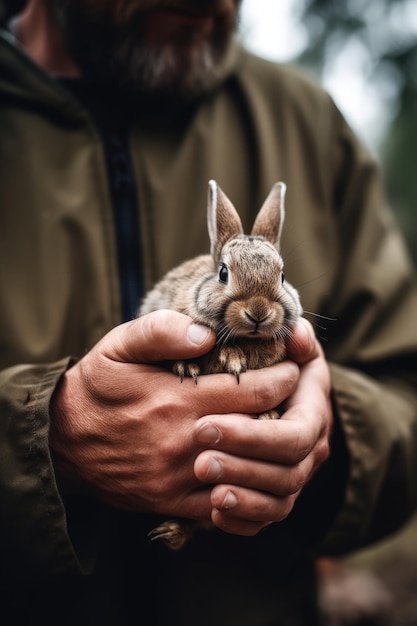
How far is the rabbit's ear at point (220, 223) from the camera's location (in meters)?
2.24

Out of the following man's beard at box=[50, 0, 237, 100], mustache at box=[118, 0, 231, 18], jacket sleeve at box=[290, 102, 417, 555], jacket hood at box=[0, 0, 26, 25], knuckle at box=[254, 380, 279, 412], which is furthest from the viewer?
jacket hood at box=[0, 0, 26, 25]

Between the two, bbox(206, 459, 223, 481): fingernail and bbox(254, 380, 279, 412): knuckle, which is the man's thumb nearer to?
bbox(254, 380, 279, 412): knuckle

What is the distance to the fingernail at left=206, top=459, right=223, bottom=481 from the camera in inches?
72.8

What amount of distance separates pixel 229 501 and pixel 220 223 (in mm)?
1044

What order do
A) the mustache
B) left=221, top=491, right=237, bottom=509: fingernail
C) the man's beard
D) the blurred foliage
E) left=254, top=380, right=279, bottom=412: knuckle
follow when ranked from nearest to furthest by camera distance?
1. left=221, top=491, right=237, bottom=509: fingernail
2. left=254, top=380, right=279, bottom=412: knuckle
3. the mustache
4. the man's beard
5. the blurred foliage

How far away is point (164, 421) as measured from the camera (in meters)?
2.01

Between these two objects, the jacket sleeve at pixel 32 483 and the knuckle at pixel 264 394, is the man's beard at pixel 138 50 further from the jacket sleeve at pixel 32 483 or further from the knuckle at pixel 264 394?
the knuckle at pixel 264 394

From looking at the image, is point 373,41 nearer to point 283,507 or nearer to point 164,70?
point 164,70

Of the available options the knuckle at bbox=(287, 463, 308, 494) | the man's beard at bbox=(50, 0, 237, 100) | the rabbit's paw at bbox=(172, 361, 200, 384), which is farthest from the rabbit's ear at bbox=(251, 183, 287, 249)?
the man's beard at bbox=(50, 0, 237, 100)

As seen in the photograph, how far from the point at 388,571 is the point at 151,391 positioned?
190 inches

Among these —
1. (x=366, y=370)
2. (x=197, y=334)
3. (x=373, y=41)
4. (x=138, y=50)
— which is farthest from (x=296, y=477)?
(x=373, y=41)

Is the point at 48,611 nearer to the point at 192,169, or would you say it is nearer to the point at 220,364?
the point at 220,364

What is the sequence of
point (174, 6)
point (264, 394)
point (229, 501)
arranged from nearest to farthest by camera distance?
1. point (229, 501)
2. point (264, 394)
3. point (174, 6)

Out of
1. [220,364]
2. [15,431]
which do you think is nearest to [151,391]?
[220,364]
